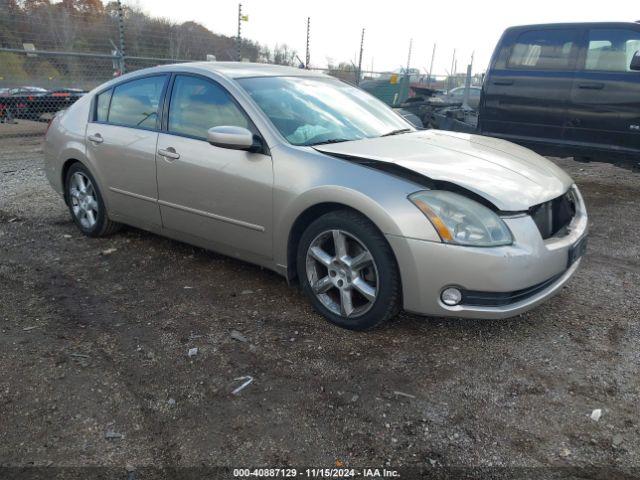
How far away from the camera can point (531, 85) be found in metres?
6.44

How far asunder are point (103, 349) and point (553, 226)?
2.71 metres

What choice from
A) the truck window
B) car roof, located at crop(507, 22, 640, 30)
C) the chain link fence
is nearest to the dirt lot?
the truck window

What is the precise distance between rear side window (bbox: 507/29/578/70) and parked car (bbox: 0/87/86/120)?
10267 millimetres

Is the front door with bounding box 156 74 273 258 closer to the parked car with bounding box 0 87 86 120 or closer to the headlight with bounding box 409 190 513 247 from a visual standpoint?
the headlight with bounding box 409 190 513 247

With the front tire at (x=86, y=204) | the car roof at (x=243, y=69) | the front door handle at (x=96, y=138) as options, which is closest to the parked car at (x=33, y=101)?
the front tire at (x=86, y=204)

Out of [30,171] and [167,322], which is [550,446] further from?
[30,171]

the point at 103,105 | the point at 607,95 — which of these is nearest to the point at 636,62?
the point at 607,95

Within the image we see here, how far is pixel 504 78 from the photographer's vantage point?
666 centimetres

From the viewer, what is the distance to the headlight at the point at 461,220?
2756 mm

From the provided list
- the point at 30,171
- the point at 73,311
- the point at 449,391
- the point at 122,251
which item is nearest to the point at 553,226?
the point at 449,391

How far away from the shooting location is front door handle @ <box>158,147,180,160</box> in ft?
12.5

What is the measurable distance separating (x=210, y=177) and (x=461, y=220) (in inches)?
68.3

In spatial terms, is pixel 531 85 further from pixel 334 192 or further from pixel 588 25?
pixel 334 192

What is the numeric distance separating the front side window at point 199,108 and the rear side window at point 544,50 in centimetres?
443
